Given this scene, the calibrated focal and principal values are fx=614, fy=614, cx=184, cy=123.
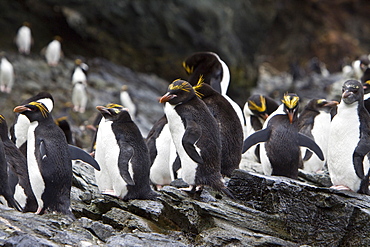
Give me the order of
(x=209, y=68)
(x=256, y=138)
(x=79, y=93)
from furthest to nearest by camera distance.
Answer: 1. (x=79, y=93)
2. (x=209, y=68)
3. (x=256, y=138)

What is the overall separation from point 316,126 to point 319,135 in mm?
136

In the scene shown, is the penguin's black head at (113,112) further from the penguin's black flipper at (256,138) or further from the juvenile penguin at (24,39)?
the juvenile penguin at (24,39)

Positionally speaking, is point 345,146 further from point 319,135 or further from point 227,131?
point 319,135

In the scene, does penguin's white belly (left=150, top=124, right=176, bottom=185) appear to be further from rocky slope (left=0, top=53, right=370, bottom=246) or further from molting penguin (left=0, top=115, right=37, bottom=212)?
molting penguin (left=0, top=115, right=37, bottom=212)

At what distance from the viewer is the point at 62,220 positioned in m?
5.22

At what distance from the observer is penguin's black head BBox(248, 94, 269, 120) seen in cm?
943

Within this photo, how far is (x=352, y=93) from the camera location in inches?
245

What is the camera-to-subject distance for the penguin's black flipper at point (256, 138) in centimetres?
688

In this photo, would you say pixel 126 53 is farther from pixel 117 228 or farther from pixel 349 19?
pixel 349 19

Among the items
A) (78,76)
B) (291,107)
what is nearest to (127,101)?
(78,76)

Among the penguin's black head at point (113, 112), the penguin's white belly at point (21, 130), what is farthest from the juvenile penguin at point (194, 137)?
the penguin's white belly at point (21, 130)

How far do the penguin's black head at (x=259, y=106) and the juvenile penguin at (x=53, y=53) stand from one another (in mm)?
10707

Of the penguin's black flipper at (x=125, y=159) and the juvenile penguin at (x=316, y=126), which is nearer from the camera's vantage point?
the penguin's black flipper at (x=125, y=159)

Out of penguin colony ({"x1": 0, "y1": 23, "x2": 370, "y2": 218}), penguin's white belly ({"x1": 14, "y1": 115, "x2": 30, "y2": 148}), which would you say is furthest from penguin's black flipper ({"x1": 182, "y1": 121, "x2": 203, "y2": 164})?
penguin's white belly ({"x1": 14, "y1": 115, "x2": 30, "y2": 148})
